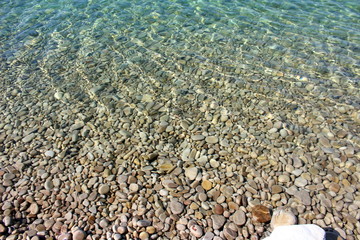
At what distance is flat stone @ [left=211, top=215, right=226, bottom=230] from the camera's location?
441cm

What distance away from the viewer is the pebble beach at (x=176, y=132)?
461 cm

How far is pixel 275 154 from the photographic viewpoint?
5617mm

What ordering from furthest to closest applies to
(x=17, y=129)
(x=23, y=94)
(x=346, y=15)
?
(x=346, y=15) → (x=23, y=94) → (x=17, y=129)

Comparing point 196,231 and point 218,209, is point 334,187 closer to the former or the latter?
point 218,209

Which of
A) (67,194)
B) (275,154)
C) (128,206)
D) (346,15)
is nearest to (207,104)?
(275,154)

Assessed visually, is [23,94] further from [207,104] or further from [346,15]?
[346,15]

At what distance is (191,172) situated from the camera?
209 inches

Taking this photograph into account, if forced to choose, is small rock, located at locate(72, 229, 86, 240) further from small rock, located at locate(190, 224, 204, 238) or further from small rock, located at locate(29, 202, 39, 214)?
small rock, located at locate(190, 224, 204, 238)

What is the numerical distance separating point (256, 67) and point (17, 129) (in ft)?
19.8

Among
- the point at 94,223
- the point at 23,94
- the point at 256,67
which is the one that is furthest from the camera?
the point at 256,67

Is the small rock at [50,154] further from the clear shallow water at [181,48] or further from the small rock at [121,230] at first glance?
the small rock at [121,230]

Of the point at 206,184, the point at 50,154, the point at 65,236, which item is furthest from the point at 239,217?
the point at 50,154

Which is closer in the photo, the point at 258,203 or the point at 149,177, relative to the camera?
the point at 258,203

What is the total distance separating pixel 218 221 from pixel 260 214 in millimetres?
653
